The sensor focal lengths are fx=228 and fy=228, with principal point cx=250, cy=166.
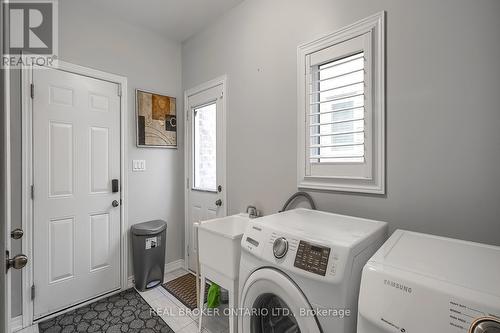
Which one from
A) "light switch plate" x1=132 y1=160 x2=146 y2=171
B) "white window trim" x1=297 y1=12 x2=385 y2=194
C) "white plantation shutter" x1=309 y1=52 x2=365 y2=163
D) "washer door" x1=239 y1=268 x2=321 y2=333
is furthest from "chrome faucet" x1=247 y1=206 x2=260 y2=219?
"light switch plate" x1=132 y1=160 x2=146 y2=171

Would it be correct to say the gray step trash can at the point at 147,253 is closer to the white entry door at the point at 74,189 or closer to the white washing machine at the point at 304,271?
the white entry door at the point at 74,189

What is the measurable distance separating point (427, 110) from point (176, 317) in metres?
2.40

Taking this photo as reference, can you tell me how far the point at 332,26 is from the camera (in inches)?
61.9

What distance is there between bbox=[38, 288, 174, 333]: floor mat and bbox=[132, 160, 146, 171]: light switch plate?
1323 mm

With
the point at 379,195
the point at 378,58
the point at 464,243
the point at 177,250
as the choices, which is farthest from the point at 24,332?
the point at 378,58

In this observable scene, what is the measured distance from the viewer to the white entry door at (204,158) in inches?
95.8

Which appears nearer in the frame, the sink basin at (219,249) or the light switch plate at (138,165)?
the sink basin at (219,249)

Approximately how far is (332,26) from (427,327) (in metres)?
1.70

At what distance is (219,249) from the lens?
161cm

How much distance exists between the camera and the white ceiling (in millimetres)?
2201

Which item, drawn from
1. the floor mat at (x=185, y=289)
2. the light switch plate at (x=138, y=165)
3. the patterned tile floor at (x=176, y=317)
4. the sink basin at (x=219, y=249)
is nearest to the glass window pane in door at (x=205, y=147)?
the light switch plate at (x=138, y=165)

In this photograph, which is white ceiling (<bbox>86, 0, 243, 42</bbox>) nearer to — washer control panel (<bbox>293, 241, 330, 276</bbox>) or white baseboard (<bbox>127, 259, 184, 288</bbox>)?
washer control panel (<bbox>293, 241, 330, 276</bbox>)

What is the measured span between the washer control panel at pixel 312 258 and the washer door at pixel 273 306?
11cm

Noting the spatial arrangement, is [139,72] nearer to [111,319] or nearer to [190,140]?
[190,140]
